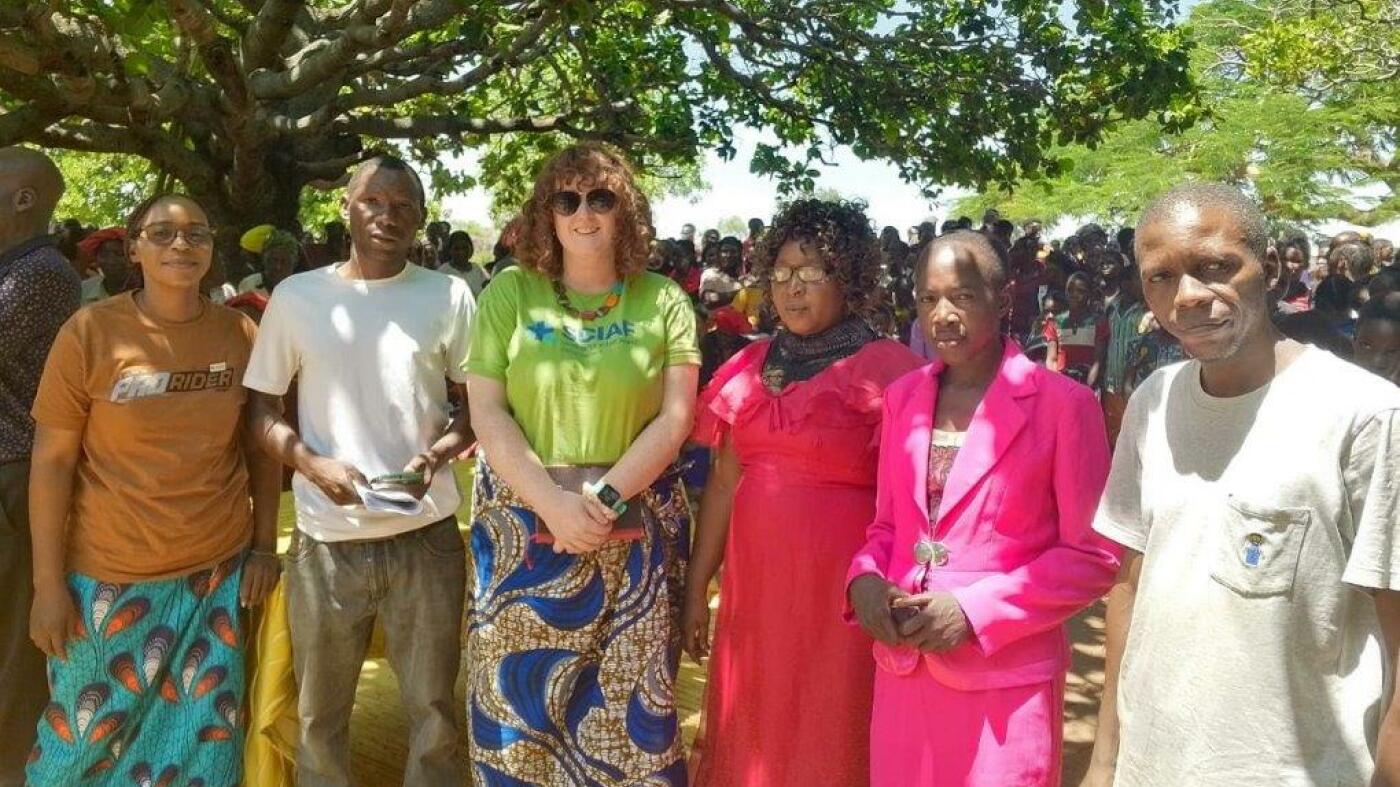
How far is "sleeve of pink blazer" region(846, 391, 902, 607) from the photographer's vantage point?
2.54 meters

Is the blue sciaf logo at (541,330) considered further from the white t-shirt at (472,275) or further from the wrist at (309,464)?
the white t-shirt at (472,275)

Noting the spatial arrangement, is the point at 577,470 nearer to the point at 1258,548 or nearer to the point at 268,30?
the point at 1258,548

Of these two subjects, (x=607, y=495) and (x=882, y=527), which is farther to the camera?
(x=607, y=495)

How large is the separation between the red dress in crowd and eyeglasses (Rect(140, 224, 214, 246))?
1490 mm

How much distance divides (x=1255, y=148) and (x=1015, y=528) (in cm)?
2300

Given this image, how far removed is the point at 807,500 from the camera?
2.83 metres

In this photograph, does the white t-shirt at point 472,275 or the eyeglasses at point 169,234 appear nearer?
the eyeglasses at point 169,234

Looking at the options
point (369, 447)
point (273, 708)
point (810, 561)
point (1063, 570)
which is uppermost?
point (369, 447)

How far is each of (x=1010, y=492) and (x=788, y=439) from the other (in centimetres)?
60

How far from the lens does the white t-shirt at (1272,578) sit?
5.58ft

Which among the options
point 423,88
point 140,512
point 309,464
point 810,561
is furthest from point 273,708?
point 423,88

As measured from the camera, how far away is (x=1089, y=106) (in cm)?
714

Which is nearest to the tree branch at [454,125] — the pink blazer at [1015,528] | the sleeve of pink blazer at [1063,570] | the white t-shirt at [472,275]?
the white t-shirt at [472,275]

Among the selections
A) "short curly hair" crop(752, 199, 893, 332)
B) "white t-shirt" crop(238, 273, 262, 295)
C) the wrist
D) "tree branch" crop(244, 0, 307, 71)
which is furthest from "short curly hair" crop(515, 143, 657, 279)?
"white t-shirt" crop(238, 273, 262, 295)
